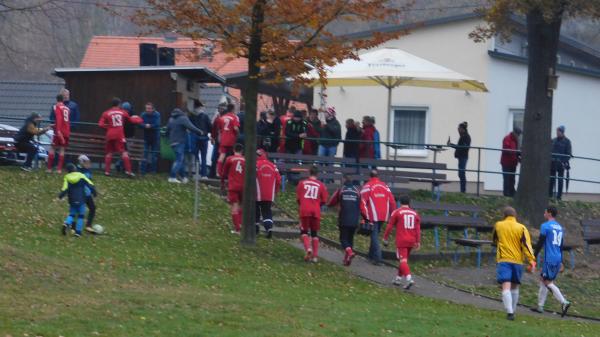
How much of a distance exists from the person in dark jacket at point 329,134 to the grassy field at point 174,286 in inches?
A: 193

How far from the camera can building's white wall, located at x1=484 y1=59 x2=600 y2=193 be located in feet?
124

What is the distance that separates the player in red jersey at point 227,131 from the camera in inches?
1029

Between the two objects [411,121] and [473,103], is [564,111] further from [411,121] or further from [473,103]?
[411,121]

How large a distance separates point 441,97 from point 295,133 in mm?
10510

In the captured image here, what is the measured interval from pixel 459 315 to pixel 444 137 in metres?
20.8

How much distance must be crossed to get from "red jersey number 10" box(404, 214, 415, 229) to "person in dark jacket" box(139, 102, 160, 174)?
8.54m

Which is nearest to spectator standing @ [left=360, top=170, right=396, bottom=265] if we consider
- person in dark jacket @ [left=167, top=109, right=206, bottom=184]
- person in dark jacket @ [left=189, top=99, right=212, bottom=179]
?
person in dark jacket @ [left=167, top=109, right=206, bottom=184]

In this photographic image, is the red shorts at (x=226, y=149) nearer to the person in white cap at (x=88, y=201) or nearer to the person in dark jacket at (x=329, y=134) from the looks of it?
the person in dark jacket at (x=329, y=134)

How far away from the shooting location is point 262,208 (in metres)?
23.2

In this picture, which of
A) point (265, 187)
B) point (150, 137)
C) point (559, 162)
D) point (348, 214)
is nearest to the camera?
point (348, 214)

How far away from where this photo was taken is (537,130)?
90.3 feet

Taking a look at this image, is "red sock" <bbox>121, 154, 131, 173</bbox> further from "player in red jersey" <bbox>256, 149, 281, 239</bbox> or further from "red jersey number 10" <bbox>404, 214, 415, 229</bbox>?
"red jersey number 10" <bbox>404, 214, 415, 229</bbox>

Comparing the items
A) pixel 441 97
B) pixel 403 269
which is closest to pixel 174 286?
pixel 403 269

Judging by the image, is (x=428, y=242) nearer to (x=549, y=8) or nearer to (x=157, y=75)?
(x=549, y=8)
